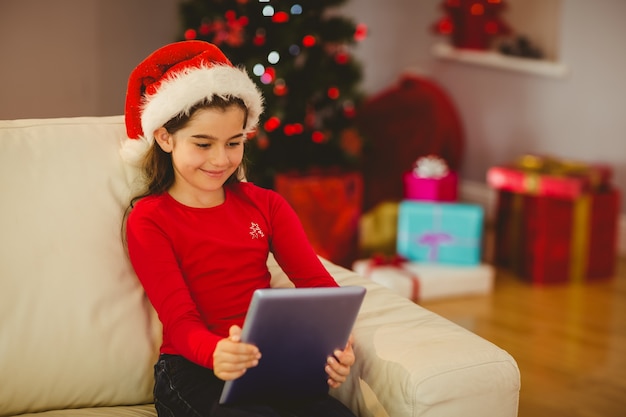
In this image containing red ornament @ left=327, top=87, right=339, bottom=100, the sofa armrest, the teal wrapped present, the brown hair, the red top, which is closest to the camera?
the sofa armrest

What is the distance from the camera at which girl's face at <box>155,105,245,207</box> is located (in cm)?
156

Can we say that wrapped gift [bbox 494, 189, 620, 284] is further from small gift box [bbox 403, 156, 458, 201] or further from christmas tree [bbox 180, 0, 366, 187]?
christmas tree [bbox 180, 0, 366, 187]

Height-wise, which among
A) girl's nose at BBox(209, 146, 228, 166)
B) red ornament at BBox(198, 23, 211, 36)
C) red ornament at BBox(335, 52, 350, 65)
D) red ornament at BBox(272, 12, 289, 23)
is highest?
red ornament at BBox(272, 12, 289, 23)

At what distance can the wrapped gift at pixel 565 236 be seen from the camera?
349cm

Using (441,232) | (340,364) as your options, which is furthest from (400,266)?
(340,364)

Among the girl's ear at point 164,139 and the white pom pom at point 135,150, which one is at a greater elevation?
the girl's ear at point 164,139

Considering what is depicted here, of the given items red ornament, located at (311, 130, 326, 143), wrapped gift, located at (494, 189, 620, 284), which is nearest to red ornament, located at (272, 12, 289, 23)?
red ornament, located at (311, 130, 326, 143)

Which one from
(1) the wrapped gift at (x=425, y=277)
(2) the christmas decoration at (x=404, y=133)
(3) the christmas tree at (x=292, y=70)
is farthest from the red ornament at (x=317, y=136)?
(2) the christmas decoration at (x=404, y=133)

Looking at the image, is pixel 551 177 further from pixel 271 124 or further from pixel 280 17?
pixel 280 17

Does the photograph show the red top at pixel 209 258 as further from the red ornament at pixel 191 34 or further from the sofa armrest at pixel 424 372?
the red ornament at pixel 191 34

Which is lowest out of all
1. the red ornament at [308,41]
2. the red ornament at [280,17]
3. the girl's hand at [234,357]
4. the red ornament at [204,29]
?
the girl's hand at [234,357]

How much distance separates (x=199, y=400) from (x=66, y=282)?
14.0 inches

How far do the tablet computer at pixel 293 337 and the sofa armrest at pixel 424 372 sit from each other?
87 mm

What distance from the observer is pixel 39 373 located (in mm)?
1491
